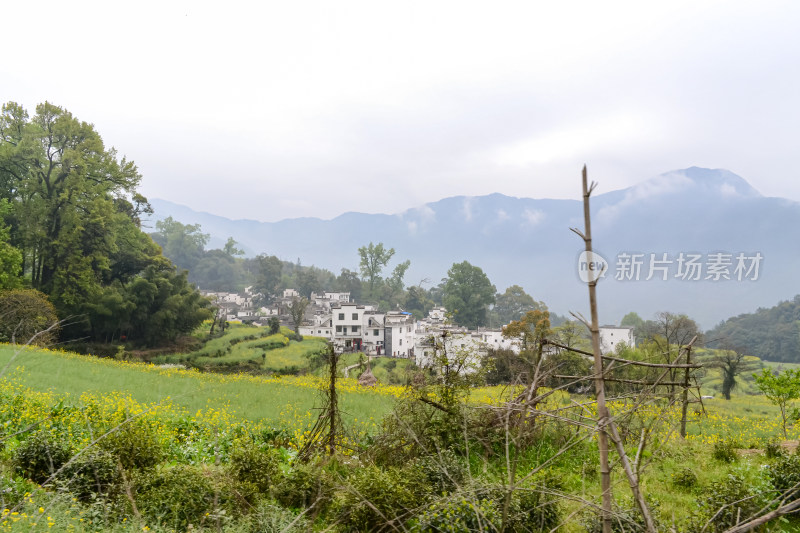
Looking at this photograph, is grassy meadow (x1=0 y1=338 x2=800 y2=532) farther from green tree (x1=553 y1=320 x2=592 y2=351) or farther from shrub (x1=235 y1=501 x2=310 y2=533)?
green tree (x1=553 y1=320 x2=592 y2=351)

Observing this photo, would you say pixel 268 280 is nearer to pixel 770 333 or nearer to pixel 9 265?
pixel 9 265

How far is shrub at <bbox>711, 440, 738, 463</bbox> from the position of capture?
19.5 feet

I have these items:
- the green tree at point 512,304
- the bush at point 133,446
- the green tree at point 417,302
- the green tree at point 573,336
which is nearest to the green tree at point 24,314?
the bush at point 133,446

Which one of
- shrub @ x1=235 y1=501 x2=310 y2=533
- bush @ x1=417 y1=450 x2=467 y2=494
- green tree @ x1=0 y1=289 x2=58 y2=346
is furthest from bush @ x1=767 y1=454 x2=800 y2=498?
green tree @ x1=0 y1=289 x2=58 y2=346

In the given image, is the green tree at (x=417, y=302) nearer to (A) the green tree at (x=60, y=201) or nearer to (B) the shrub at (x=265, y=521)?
(A) the green tree at (x=60, y=201)

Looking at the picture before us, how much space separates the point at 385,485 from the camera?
149 inches

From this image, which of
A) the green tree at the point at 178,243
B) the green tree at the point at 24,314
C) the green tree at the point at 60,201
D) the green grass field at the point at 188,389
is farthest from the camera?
the green tree at the point at 178,243

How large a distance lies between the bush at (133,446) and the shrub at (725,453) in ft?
22.2

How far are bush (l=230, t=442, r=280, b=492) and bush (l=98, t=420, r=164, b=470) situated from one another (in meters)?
0.97

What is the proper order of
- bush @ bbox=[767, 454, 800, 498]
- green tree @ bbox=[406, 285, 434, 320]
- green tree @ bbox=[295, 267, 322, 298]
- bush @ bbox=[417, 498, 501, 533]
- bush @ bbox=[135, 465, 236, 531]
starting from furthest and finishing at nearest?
green tree @ bbox=[295, 267, 322, 298], green tree @ bbox=[406, 285, 434, 320], bush @ bbox=[767, 454, 800, 498], bush @ bbox=[135, 465, 236, 531], bush @ bbox=[417, 498, 501, 533]

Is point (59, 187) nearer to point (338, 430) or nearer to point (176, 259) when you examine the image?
point (338, 430)

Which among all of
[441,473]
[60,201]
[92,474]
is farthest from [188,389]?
[60,201]

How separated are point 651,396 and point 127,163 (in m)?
29.6

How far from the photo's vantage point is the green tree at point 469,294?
165 ft
